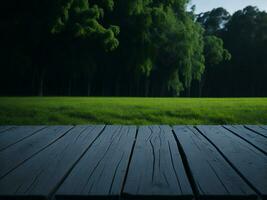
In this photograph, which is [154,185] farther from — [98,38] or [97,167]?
[98,38]

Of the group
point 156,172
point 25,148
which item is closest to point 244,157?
point 156,172

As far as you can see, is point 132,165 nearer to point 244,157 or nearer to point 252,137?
point 244,157

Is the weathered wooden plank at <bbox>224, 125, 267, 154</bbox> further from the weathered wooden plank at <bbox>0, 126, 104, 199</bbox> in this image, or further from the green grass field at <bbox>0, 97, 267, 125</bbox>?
the green grass field at <bbox>0, 97, 267, 125</bbox>

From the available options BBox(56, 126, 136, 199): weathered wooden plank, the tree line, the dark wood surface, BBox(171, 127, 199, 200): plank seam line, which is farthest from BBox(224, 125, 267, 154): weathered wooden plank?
the tree line

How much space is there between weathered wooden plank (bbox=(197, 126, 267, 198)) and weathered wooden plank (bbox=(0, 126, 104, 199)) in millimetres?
909

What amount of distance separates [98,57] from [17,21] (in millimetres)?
8978

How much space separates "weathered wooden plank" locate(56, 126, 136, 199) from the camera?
1.69 m

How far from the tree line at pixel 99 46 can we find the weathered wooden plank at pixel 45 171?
1630 cm

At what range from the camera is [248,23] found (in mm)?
49906

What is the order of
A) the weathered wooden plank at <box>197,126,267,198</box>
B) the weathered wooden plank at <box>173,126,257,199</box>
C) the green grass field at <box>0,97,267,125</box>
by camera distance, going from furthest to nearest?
the green grass field at <box>0,97,267,125</box> → the weathered wooden plank at <box>197,126,267,198</box> → the weathered wooden plank at <box>173,126,257,199</box>

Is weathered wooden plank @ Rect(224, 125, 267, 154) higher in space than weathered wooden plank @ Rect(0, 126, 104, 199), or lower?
higher

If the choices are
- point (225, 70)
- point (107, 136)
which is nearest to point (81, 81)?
point (225, 70)

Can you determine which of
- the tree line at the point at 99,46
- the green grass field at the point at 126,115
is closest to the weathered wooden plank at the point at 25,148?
the green grass field at the point at 126,115

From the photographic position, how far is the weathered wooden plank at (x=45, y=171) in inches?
67.5
